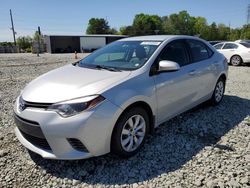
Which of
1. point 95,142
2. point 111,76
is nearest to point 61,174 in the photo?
point 95,142

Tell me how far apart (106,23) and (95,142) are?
87.8m

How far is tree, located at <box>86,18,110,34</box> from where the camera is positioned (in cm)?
8400

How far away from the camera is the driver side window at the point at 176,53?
3.78m

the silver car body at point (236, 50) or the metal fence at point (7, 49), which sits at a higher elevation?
the metal fence at point (7, 49)

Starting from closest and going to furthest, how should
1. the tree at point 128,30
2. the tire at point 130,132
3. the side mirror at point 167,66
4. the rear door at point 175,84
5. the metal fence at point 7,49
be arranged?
the tire at point 130,132 < the side mirror at point 167,66 < the rear door at point 175,84 < the metal fence at point 7,49 < the tree at point 128,30

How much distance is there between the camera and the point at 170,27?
306ft

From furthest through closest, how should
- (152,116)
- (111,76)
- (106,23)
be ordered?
(106,23) → (152,116) → (111,76)

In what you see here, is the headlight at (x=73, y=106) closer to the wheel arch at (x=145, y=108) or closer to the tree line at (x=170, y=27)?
the wheel arch at (x=145, y=108)

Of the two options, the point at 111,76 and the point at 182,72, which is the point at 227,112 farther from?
the point at 111,76

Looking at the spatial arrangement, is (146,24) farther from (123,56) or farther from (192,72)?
(123,56)

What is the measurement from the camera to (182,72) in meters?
3.95

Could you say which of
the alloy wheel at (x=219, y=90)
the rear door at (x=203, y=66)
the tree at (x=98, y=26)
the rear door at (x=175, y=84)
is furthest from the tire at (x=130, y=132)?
the tree at (x=98, y=26)

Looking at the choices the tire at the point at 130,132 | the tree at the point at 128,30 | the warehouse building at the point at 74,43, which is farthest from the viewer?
the tree at the point at 128,30

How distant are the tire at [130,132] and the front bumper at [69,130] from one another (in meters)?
0.12
